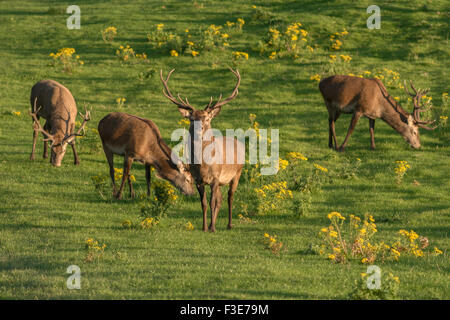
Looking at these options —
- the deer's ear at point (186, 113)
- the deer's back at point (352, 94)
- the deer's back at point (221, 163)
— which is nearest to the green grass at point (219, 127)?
the deer's back at point (221, 163)

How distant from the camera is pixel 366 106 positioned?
2069 centimetres

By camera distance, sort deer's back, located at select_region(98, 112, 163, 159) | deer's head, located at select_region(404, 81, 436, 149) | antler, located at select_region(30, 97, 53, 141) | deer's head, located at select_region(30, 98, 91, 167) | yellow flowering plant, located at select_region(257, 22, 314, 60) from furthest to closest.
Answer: yellow flowering plant, located at select_region(257, 22, 314, 60) < deer's head, located at select_region(404, 81, 436, 149) < deer's head, located at select_region(30, 98, 91, 167) < antler, located at select_region(30, 97, 53, 141) < deer's back, located at select_region(98, 112, 163, 159)

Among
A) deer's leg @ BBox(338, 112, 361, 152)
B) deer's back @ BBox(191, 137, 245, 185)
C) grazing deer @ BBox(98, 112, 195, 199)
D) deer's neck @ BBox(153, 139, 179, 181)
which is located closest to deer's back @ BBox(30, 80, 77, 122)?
grazing deer @ BBox(98, 112, 195, 199)

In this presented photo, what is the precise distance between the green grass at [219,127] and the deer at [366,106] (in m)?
0.55

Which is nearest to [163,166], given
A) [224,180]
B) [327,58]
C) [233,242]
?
[224,180]

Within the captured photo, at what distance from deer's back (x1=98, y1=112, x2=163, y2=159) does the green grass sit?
1347mm

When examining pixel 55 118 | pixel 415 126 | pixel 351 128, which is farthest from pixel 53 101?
pixel 415 126

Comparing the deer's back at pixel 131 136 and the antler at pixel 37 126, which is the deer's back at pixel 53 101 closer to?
the antler at pixel 37 126

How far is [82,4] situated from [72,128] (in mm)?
23051

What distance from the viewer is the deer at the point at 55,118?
60.3 feet

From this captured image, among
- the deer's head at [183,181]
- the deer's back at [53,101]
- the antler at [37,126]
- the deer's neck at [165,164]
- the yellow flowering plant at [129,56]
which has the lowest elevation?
the deer's head at [183,181]

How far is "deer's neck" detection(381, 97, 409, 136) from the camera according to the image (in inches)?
823

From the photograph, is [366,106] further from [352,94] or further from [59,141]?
[59,141]

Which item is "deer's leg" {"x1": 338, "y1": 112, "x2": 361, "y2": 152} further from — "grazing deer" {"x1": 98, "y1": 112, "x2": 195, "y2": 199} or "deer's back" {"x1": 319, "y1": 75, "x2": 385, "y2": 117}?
"grazing deer" {"x1": 98, "y1": 112, "x2": 195, "y2": 199}
